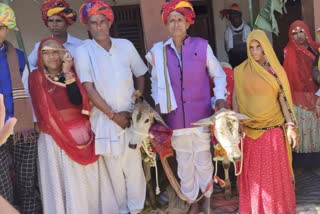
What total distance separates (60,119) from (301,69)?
2.71 meters

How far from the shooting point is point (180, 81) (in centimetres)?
372

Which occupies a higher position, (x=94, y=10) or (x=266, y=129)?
(x=94, y=10)

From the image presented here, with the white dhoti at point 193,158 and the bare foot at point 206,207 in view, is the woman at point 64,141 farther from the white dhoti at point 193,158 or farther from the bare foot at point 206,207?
the bare foot at point 206,207

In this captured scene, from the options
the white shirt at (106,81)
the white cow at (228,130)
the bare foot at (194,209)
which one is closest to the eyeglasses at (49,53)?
the white shirt at (106,81)

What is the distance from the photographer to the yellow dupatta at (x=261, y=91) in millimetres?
3621

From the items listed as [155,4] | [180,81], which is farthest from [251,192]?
[155,4]

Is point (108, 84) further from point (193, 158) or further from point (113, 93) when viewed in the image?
point (193, 158)

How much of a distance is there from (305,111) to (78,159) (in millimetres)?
2667

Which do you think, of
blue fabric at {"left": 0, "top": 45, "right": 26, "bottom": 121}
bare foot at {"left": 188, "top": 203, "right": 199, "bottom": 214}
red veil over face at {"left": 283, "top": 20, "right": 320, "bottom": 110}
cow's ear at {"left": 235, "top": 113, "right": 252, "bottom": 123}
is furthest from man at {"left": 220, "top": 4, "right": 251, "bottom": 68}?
blue fabric at {"left": 0, "top": 45, "right": 26, "bottom": 121}

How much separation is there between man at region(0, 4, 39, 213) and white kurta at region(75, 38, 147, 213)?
20.7 inches

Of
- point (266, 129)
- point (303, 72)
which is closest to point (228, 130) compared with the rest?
point (266, 129)

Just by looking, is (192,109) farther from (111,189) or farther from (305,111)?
(305,111)

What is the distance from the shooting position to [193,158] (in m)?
3.82

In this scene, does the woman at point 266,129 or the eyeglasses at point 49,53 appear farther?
the woman at point 266,129
